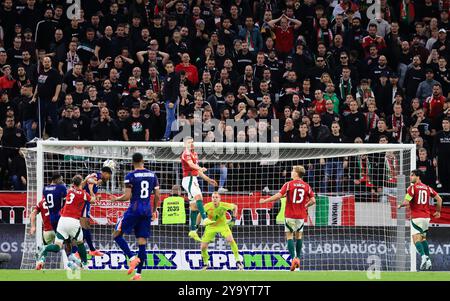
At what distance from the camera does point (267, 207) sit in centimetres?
2606

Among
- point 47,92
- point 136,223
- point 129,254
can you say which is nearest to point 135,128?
point 47,92

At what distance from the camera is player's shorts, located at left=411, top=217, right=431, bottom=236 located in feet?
80.3

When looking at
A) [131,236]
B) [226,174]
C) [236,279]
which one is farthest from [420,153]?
[236,279]

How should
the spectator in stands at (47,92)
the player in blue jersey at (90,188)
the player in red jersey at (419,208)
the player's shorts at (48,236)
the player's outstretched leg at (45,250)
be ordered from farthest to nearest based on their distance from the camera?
the spectator in stands at (47,92), the player in red jersey at (419,208), the player's shorts at (48,236), the player in blue jersey at (90,188), the player's outstretched leg at (45,250)

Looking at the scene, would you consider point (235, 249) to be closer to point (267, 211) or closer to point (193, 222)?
point (193, 222)

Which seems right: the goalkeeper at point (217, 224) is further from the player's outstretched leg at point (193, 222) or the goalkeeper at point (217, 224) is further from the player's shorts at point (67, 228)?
the player's shorts at point (67, 228)

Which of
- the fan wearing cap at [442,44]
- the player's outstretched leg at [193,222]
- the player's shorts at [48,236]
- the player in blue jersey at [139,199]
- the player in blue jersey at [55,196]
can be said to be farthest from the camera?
the fan wearing cap at [442,44]

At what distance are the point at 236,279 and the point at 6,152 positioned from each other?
9.76 m

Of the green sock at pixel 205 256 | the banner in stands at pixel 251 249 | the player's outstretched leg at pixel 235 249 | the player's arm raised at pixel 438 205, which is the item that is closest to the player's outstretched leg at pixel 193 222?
the green sock at pixel 205 256

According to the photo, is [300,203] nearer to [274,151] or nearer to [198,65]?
[274,151]

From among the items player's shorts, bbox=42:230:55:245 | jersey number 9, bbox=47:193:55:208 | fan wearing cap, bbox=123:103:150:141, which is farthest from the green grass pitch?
fan wearing cap, bbox=123:103:150:141

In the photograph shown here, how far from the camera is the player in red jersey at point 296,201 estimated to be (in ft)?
73.3

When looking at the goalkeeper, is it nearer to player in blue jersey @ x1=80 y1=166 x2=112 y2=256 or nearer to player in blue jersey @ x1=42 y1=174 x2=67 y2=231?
player in blue jersey @ x1=80 y1=166 x2=112 y2=256

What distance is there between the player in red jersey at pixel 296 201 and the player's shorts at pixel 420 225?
3111 millimetres
